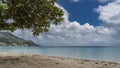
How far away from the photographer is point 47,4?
18.1m

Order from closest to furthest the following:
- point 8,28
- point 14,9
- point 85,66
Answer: point 14,9 < point 85,66 < point 8,28

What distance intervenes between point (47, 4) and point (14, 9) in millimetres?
2232

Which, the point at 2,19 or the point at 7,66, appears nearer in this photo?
the point at 7,66

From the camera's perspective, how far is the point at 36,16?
17.9 meters

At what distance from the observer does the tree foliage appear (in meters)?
17.4

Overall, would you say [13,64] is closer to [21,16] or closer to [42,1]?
[21,16]

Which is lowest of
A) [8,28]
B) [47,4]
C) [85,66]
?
[85,66]

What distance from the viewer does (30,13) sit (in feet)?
58.1

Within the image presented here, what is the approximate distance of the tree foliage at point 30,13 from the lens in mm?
17438

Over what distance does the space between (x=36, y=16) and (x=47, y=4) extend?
1102 mm

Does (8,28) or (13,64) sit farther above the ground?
(8,28)

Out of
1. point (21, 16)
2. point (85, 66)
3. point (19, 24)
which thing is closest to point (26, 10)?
point (21, 16)

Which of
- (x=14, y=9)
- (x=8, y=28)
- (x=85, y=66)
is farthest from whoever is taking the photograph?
(x=8, y=28)

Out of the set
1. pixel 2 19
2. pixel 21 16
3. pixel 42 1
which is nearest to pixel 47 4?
pixel 42 1
